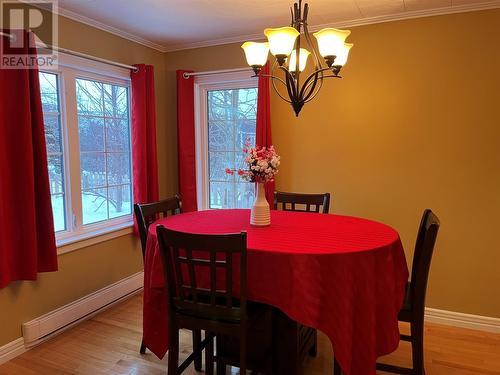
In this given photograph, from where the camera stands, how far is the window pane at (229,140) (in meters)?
3.79

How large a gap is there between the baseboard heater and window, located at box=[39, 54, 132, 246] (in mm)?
515

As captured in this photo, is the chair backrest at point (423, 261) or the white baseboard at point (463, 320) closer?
the chair backrest at point (423, 261)

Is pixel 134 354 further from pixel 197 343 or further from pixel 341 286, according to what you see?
pixel 341 286

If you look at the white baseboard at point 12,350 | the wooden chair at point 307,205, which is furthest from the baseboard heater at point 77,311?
the wooden chair at point 307,205

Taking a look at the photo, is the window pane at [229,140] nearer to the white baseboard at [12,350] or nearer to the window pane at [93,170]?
the window pane at [93,170]

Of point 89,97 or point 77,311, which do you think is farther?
point 89,97

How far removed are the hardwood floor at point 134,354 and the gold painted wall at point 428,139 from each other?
1.13 feet

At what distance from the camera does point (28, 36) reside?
2.47 m

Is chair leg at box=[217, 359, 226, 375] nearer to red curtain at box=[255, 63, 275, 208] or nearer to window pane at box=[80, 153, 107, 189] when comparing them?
red curtain at box=[255, 63, 275, 208]

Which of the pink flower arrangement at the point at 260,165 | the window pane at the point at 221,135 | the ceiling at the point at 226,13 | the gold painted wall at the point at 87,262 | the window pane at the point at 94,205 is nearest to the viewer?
the pink flower arrangement at the point at 260,165

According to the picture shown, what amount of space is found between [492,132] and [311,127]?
139 centimetres

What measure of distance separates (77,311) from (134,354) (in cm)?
73

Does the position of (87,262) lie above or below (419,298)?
below

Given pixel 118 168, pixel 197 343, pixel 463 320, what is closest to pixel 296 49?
pixel 197 343
